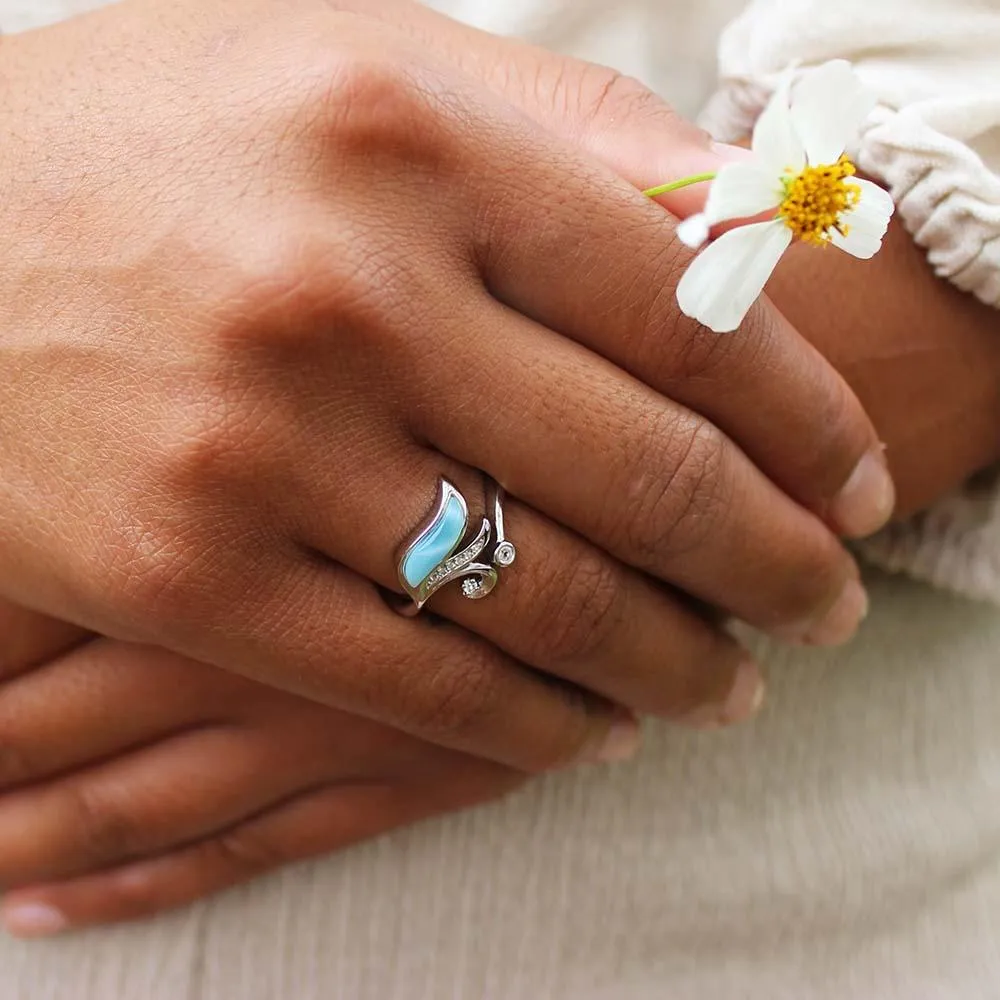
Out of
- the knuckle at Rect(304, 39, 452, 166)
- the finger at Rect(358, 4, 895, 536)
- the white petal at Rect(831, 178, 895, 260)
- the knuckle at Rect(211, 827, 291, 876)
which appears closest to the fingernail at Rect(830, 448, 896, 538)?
the finger at Rect(358, 4, 895, 536)

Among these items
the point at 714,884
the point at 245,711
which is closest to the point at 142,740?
the point at 245,711

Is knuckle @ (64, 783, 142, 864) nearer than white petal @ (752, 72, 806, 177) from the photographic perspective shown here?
No

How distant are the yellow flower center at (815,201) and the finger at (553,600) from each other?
0.24m

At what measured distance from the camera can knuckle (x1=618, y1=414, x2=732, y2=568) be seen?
0.61 m

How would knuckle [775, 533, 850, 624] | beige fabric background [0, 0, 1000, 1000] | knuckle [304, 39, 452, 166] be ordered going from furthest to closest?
beige fabric background [0, 0, 1000, 1000] → knuckle [775, 533, 850, 624] → knuckle [304, 39, 452, 166]

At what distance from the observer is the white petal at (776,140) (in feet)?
1.51

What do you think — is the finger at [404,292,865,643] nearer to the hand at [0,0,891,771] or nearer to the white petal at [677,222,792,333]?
the hand at [0,0,891,771]

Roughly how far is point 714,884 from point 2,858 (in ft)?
1.80

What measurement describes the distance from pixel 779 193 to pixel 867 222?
0.05 meters

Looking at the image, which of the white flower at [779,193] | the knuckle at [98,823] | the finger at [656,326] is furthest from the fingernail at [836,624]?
the knuckle at [98,823]

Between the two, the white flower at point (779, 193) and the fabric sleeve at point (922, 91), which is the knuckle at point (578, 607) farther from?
the fabric sleeve at point (922, 91)

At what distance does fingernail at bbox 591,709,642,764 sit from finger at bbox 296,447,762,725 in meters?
0.03

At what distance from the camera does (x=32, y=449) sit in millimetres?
A: 612

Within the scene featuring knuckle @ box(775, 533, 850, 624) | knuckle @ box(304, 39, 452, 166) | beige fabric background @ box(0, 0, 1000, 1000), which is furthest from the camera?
beige fabric background @ box(0, 0, 1000, 1000)
